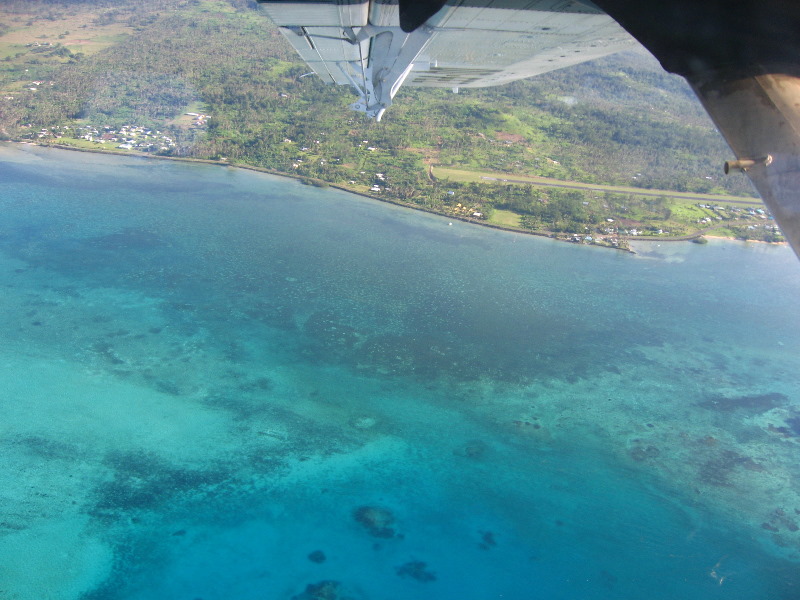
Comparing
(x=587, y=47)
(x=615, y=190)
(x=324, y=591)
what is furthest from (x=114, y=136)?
(x=587, y=47)

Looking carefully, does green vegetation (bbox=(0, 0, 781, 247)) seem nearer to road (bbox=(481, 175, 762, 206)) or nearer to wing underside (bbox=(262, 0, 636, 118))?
road (bbox=(481, 175, 762, 206))

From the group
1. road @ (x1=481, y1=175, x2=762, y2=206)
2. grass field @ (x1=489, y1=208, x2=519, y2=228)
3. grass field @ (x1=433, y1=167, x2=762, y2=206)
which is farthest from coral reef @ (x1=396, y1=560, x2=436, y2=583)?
road @ (x1=481, y1=175, x2=762, y2=206)

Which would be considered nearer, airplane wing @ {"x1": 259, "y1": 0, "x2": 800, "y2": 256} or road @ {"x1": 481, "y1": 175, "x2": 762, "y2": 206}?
airplane wing @ {"x1": 259, "y1": 0, "x2": 800, "y2": 256}

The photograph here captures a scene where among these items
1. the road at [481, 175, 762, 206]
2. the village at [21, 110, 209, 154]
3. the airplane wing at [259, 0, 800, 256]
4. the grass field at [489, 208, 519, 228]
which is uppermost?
the airplane wing at [259, 0, 800, 256]

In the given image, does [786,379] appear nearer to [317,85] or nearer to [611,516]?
[611,516]

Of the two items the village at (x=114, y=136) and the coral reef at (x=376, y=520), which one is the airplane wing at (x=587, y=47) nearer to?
the coral reef at (x=376, y=520)

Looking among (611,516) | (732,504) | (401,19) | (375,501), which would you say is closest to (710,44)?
(401,19)

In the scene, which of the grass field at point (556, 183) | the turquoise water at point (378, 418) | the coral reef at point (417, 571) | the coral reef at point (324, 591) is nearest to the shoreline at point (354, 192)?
the turquoise water at point (378, 418)
